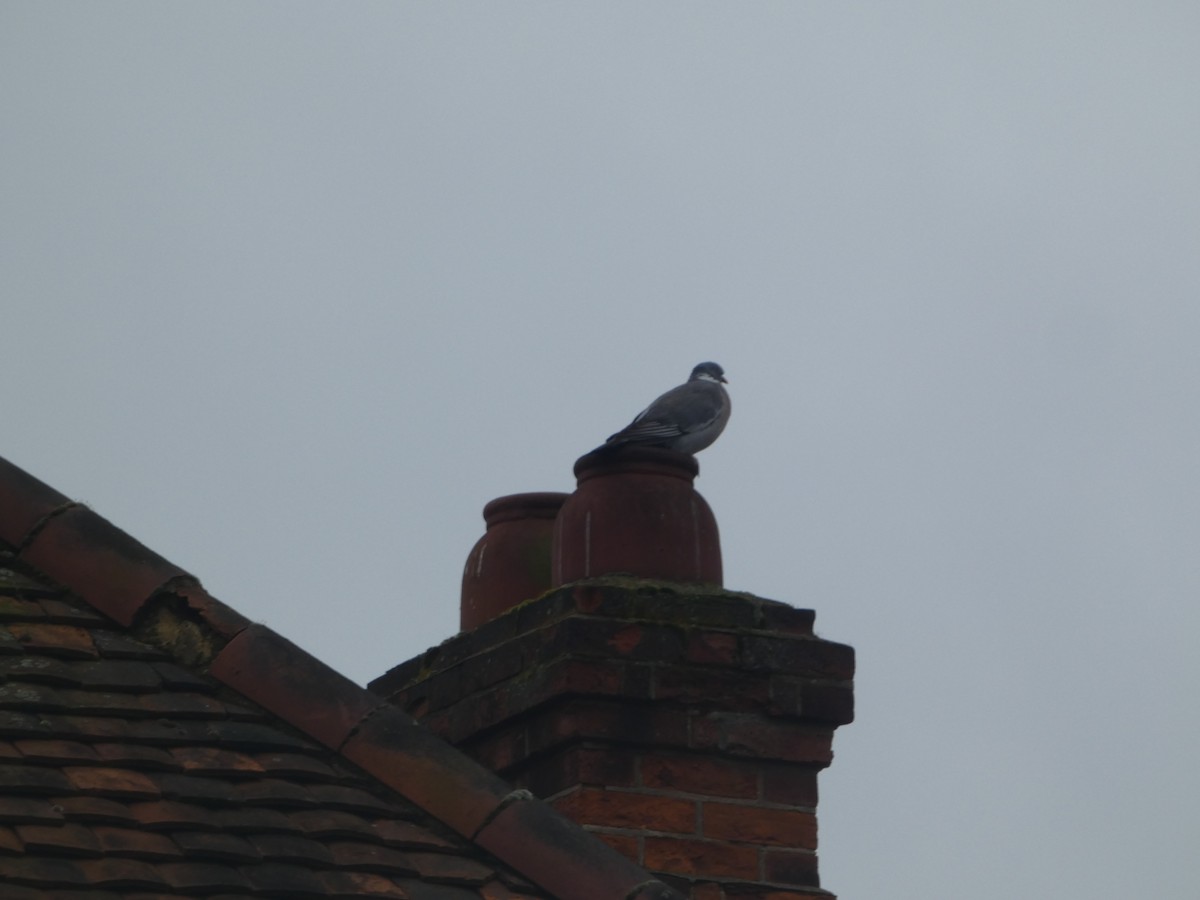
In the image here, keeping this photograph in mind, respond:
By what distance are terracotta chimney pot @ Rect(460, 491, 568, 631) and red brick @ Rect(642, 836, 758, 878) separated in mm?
1156

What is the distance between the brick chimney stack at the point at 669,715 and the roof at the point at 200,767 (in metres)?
0.52

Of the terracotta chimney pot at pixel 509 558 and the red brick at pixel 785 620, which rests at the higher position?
the terracotta chimney pot at pixel 509 558

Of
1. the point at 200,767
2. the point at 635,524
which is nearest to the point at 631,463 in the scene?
the point at 635,524

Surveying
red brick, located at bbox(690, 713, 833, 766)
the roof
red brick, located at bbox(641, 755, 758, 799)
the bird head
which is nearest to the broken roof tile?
the roof

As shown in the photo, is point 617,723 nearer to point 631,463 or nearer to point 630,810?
point 630,810

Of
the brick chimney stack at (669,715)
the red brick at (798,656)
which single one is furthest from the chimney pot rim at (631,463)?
the red brick at (798,656)

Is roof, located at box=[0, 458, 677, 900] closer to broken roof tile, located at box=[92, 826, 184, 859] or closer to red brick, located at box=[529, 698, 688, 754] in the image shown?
broken roof tile, located at box=[92, 826, 184, 859]

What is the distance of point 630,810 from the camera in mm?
4383

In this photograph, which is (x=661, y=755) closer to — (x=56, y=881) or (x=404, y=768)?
(x=404, y=768)

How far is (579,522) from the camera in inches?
199

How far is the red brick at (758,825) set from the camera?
14.5ft

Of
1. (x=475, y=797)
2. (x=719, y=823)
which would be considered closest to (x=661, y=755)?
(x=719, y=823)

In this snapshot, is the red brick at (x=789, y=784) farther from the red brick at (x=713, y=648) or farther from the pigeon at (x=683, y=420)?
the pigeon at (x=683, y=420)

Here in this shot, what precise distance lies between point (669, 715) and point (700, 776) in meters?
0.17
